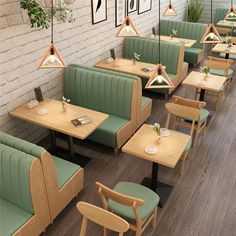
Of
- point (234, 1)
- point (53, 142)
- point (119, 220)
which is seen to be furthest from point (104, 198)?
point (234, 1)

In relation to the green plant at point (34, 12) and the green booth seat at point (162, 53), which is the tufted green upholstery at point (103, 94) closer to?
the green plant at point (34, 12)

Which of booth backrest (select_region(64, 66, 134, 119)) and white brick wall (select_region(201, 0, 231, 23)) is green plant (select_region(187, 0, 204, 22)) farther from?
booth backrest (select_region(64, 66, 134, 119))

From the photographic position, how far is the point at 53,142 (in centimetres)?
465

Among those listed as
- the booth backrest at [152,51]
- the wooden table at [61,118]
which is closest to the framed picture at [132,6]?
the booth backrest at [152,51]

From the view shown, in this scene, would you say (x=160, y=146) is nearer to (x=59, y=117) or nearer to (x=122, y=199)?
(x=122, y=199)

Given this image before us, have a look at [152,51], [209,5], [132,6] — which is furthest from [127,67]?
[209,5]

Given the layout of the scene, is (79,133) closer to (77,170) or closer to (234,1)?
(77,170)

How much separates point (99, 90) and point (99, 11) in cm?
170

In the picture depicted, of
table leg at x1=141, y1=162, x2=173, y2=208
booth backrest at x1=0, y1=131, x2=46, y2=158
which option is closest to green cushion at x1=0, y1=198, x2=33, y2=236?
booth backrest at x1=0, y1=131, x2=46, y2=158

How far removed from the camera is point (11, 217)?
10.1 ft

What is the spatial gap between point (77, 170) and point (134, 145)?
78 cm

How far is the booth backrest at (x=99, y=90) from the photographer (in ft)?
15.6

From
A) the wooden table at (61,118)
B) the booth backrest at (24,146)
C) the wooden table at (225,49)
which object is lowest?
the wooden table at (61,118)

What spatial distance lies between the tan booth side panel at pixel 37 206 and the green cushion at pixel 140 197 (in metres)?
0.71
